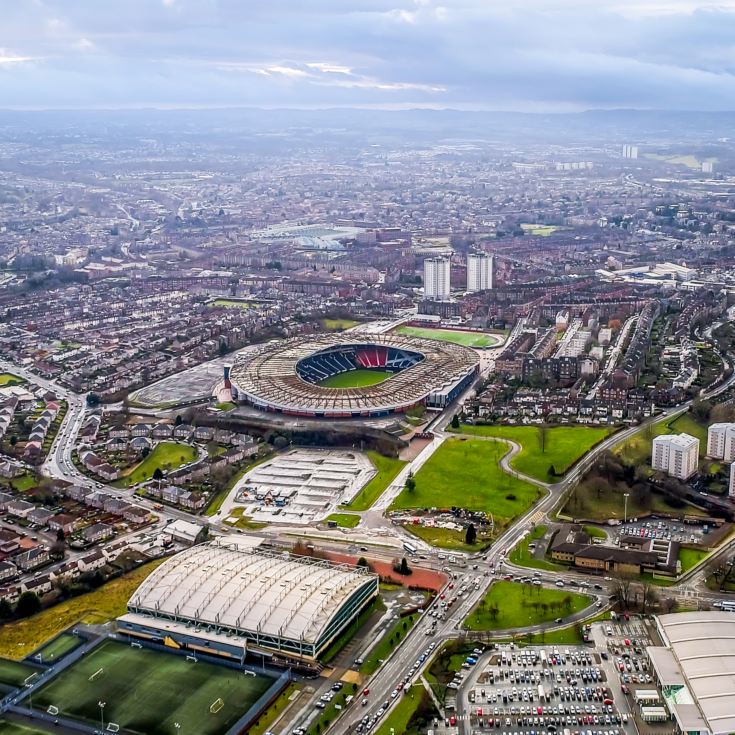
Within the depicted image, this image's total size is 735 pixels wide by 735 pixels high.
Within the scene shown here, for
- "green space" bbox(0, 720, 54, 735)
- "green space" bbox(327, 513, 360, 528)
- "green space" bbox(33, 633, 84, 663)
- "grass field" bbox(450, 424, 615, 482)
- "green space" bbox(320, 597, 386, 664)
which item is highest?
"grass field" bbox(450, 424, 615, 482)

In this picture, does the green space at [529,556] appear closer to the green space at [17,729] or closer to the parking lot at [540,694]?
the parking lot at [540,694]

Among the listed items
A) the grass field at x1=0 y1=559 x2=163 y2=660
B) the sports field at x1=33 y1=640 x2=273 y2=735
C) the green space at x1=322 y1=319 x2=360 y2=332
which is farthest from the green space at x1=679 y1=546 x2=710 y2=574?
the green space at x1=322 y1=319 x2=360 y2=332

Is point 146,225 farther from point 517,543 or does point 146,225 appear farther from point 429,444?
point 517,543

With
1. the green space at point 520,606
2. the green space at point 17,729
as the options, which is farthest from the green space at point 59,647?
the green space at point 520,606

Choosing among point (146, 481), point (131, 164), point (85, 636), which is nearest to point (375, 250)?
point (146, 481)

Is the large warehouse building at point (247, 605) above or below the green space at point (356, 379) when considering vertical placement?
below

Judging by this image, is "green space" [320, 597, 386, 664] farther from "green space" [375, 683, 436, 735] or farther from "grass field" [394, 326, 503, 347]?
"grass field" [394, 326, 503, 347]
